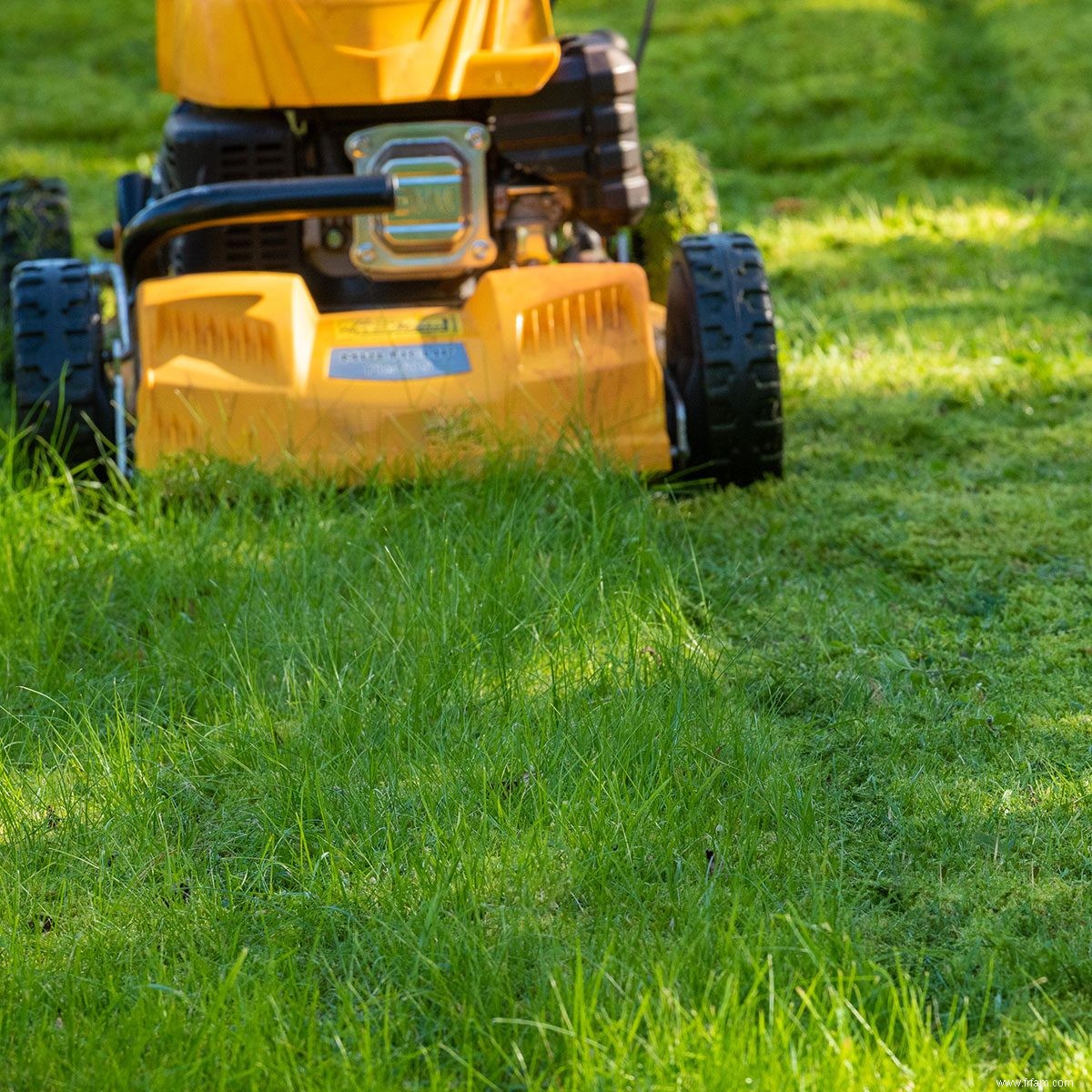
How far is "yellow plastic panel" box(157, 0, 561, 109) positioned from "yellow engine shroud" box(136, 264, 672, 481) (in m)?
0.43

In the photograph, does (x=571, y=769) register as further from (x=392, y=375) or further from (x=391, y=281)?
(x=391, y=281)

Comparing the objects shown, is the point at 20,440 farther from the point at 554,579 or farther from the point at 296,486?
the point at 554,579

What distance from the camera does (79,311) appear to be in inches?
128

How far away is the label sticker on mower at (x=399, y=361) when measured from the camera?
10.4 feet

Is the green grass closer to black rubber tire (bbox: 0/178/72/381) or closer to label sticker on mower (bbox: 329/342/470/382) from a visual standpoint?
label sticker on mower (bbox: 329/342/470/382)

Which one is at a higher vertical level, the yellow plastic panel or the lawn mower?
the yellow plastic panel

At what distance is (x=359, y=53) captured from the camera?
10.8ft

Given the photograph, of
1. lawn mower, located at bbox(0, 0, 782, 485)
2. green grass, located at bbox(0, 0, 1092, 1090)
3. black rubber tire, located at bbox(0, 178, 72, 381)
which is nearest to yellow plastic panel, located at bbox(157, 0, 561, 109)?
lawn mower, located at bbox(0, 0, 782, 485)

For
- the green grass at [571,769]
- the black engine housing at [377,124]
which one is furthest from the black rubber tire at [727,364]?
the black engine housing at [377,124]

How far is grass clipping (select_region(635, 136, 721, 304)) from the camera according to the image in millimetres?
4633

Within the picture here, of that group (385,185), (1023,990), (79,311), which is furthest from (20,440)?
(1023,990)

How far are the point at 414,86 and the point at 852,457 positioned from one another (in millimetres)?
1315

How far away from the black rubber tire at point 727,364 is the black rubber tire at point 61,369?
1.21 meters

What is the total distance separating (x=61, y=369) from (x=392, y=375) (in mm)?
684
